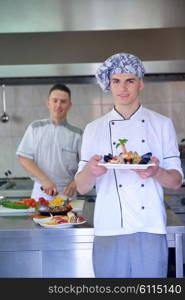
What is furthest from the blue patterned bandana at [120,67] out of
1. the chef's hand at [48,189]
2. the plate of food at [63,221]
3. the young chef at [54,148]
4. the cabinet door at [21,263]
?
the young chef at [54,148]

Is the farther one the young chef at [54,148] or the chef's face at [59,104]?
the chef's face at [59,104]

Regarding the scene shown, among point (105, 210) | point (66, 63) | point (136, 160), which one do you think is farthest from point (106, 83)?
point (66, 63)

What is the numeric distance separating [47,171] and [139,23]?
0.84 m

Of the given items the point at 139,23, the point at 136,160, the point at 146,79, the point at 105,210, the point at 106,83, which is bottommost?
the point at 105,210

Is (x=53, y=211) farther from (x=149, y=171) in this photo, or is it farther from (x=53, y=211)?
(x=149, y=171)

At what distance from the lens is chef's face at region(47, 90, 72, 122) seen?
2.27 metres

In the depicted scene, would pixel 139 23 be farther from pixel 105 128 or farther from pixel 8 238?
pixel 8 238

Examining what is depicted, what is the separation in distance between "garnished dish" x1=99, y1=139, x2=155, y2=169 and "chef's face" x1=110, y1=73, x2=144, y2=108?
13cm

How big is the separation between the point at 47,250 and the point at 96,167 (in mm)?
474

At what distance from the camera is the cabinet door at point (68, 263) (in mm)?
1405

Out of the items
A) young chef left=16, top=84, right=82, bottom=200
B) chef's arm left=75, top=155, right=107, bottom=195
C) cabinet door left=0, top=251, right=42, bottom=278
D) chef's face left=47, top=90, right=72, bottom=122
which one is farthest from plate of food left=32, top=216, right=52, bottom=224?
chef's face left=47, top=90, right=72, bottom=122

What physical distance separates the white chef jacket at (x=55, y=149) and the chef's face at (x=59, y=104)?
53 millimetres

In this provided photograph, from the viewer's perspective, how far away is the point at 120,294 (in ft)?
2.96

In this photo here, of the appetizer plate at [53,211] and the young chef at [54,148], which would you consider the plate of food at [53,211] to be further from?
the young chef at [54,148]
